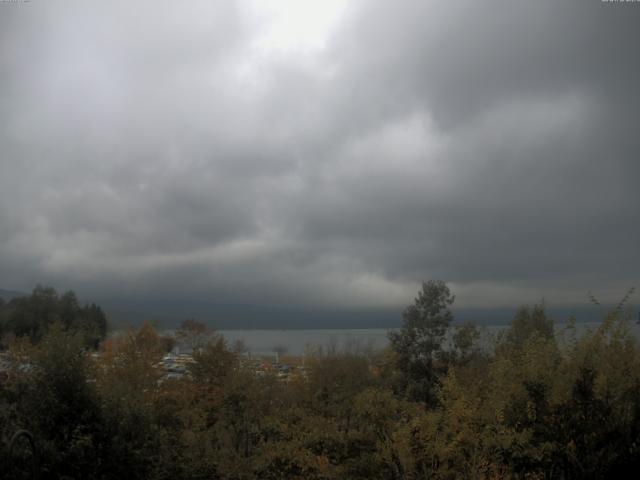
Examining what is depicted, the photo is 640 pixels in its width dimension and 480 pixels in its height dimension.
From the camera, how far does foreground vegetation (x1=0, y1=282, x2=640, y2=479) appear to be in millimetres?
10297

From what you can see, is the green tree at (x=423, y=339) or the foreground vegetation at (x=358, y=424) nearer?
the foreground vegetation at (x=358, y=424)

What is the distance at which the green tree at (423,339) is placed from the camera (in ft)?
80.2

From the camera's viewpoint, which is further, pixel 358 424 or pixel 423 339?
pixel 423 339

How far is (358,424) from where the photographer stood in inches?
643

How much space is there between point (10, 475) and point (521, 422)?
9.35 meters

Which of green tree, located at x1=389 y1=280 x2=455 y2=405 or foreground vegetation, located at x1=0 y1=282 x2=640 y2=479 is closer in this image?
foreground vegetation, located at x1=0 y1=282 x2=640 y2=479

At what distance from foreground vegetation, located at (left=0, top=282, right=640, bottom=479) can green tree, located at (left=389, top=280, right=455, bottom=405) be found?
6.97 m

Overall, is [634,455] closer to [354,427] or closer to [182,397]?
[354,427]

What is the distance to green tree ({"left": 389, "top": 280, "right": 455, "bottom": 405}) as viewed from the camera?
24438mm

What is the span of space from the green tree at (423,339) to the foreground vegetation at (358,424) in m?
6.97

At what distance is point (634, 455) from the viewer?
9.92m

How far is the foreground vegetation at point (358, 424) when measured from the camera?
405 inches

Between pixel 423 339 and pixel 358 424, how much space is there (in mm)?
9483

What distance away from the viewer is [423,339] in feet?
82.2
